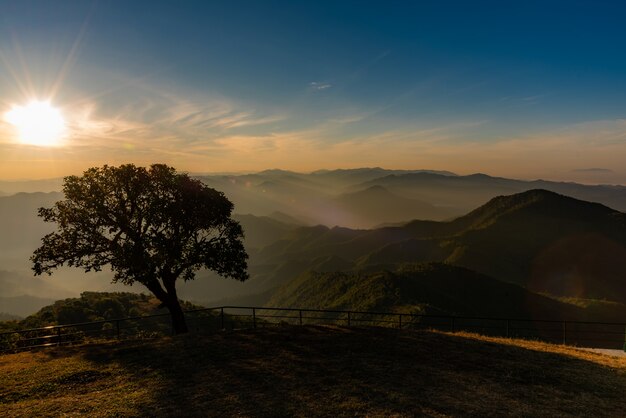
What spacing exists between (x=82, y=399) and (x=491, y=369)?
17774mm

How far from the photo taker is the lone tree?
949 inches

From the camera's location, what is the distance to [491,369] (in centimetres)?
1727

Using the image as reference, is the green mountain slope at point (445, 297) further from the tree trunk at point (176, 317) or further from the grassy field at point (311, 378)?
the grassy field at point (311, 378)

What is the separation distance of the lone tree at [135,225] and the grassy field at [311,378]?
5.23m

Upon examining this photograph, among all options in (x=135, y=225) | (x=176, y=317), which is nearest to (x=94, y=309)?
(x=176, y=317)

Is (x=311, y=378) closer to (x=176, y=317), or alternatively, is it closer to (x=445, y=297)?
(x=176, y=317)

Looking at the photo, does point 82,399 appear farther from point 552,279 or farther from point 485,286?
point 552,279

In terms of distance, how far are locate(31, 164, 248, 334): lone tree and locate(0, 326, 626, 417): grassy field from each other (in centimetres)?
523

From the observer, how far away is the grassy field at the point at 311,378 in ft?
42.5

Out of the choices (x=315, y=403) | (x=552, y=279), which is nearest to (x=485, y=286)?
(x=552, y=279)

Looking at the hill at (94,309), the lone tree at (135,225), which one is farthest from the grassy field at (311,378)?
the hill at (94,309)

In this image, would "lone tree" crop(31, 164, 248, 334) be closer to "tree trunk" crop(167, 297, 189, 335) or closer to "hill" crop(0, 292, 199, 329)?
"tree trunk" crop(167, 297, 189, 335)

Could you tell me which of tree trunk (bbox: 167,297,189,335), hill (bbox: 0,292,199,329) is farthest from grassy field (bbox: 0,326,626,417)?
hill (bbox: 0,292,199,329)

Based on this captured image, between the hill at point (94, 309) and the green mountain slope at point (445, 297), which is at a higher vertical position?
the hill at point (94, 309)
